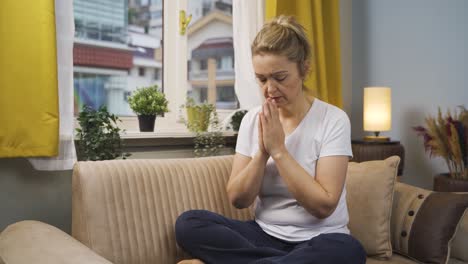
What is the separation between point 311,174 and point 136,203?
22.9 inches

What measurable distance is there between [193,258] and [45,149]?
0.62 m

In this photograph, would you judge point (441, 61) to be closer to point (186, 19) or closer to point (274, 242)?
point (186, 19)

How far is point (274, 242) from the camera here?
148cm

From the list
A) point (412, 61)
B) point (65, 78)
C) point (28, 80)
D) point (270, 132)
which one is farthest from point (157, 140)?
point (412, 61)

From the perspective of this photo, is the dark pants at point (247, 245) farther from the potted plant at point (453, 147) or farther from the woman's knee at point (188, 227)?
the potted plant at point (453, 147)

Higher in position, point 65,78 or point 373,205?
point 65,78

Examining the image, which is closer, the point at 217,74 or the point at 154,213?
Result: the point at 154,213

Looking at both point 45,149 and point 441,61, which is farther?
point 441,61

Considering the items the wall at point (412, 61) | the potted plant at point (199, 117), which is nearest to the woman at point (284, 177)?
the potted plant at point (199, 117)

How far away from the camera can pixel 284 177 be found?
55.2 inches

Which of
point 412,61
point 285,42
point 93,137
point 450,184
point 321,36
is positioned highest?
point 321,36

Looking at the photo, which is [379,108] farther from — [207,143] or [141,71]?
[141,71]

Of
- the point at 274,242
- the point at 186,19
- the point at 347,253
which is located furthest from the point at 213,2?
the point at 347,253

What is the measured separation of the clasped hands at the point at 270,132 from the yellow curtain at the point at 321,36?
982 mm
